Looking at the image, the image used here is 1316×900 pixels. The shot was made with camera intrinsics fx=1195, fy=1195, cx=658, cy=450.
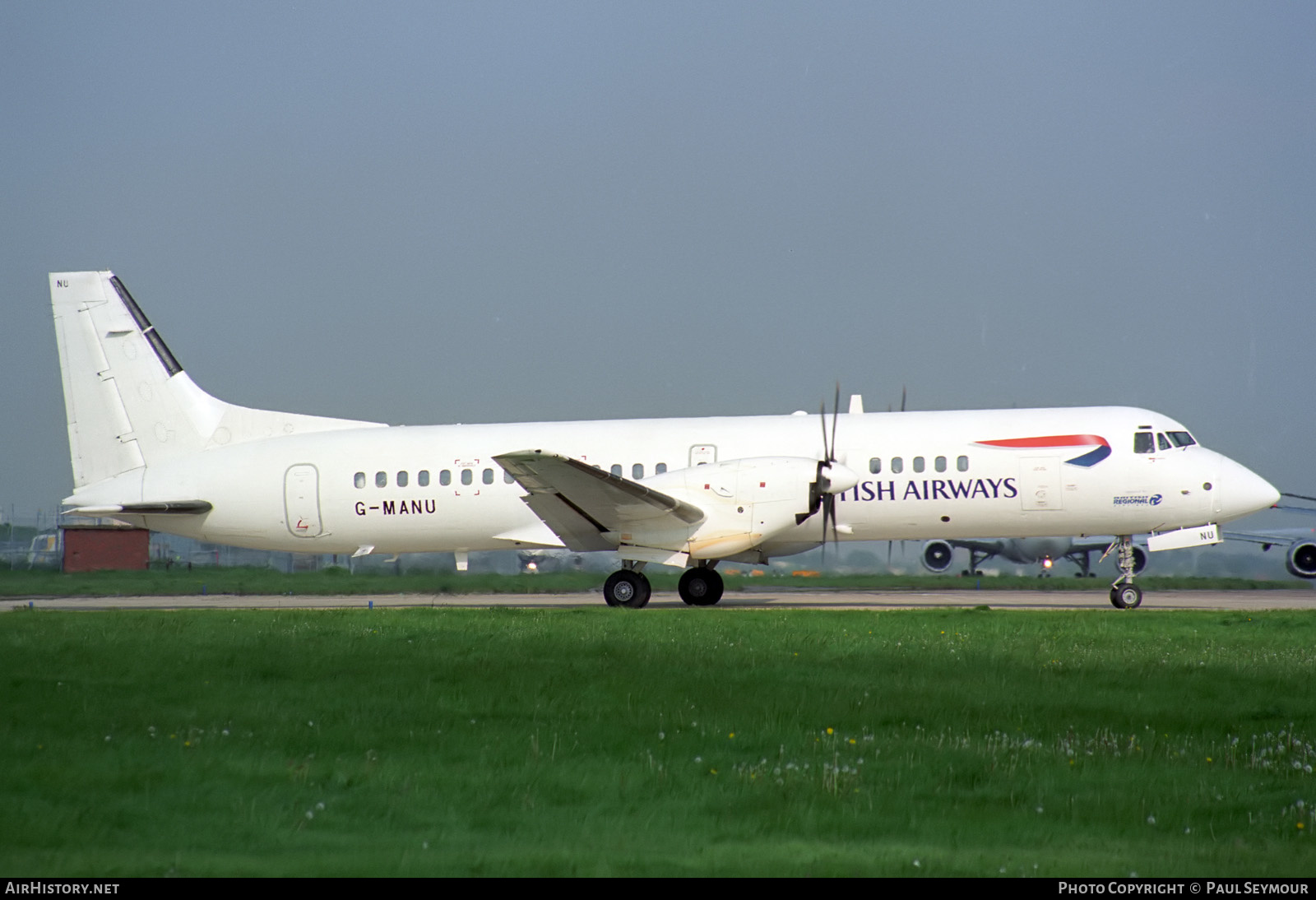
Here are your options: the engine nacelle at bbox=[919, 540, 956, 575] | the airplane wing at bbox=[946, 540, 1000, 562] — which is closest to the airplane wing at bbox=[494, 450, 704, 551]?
the engine nacelle at bbox=[919, 540, 956, 575]

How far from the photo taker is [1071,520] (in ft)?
72.7

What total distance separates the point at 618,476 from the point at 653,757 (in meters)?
11.9

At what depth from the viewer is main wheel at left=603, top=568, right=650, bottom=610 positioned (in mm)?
22031

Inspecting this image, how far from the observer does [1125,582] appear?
73.7ft

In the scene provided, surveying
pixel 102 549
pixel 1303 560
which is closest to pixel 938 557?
pixel 1303 560

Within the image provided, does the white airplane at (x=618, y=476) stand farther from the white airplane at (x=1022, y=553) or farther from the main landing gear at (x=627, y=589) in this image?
the white airplane at (x=1022, y=553)

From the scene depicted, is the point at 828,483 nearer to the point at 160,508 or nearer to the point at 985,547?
the point at 160,508

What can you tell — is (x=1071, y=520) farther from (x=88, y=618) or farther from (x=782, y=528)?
(x=88, y=618)

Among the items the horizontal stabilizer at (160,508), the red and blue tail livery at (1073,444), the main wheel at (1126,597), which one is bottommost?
the main wheel at (1126,597)

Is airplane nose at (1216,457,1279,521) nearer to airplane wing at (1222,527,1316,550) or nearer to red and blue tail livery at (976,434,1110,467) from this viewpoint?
red and blue tail livery at (976,434,1110,467)

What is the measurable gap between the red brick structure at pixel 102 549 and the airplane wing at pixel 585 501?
1878 centimetres

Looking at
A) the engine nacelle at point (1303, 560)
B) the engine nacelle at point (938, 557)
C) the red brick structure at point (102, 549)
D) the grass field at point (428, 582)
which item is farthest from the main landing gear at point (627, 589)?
the engine nacelle at point (938, 557)

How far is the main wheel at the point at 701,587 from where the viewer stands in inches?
942

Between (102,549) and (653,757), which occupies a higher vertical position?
(102,549)
